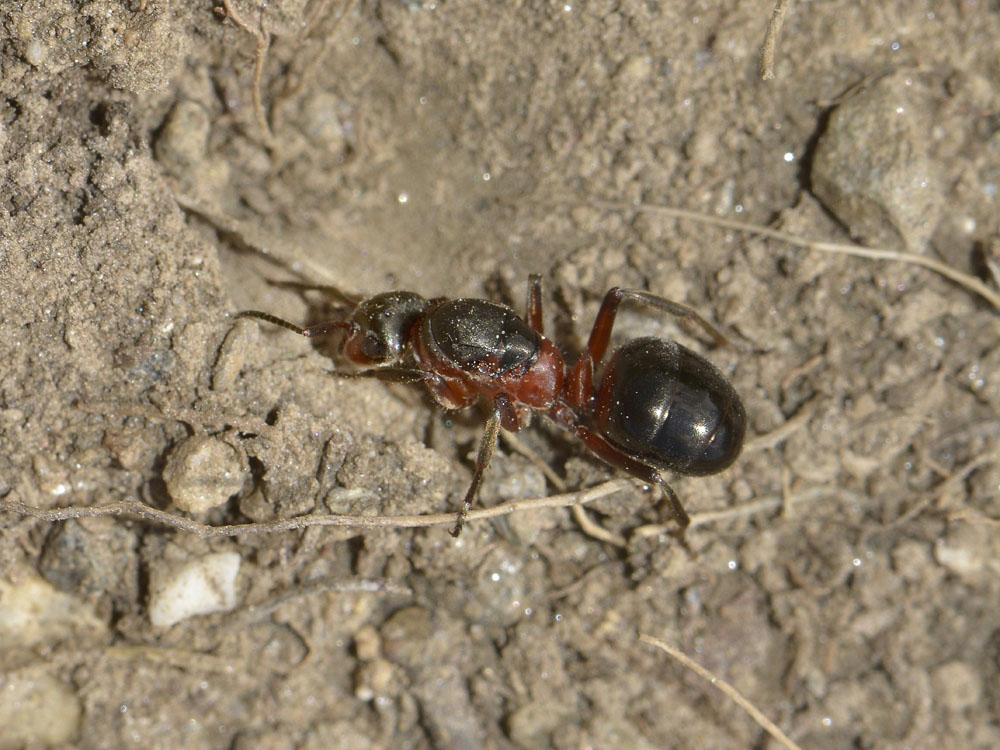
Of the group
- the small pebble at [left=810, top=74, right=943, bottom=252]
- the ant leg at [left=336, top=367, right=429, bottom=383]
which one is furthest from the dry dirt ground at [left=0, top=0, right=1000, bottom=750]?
the ant leg at [left=336, top=367, right=429, bottom=383]

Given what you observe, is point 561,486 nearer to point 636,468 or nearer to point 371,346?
point 636,468

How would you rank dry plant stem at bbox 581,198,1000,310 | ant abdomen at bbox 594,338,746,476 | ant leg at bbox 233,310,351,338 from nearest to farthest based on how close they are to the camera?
ant abdomen at bbox 594,338,746,476
ant leg at bbox 233,310,351,338
dry plant stem at bbox 581,198,1000,310

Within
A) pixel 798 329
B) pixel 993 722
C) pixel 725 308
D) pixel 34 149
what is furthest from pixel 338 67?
pixel 993 722

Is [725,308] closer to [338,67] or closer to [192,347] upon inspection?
[338,67]

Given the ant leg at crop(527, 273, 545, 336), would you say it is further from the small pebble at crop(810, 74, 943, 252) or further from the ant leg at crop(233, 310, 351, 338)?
the small pebble at crop(810, 74, 943, 252)

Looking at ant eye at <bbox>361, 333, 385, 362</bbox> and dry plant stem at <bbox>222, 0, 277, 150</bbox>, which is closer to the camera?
dry plant stem at <bbox>222, 0, 277, 150</bbox>
